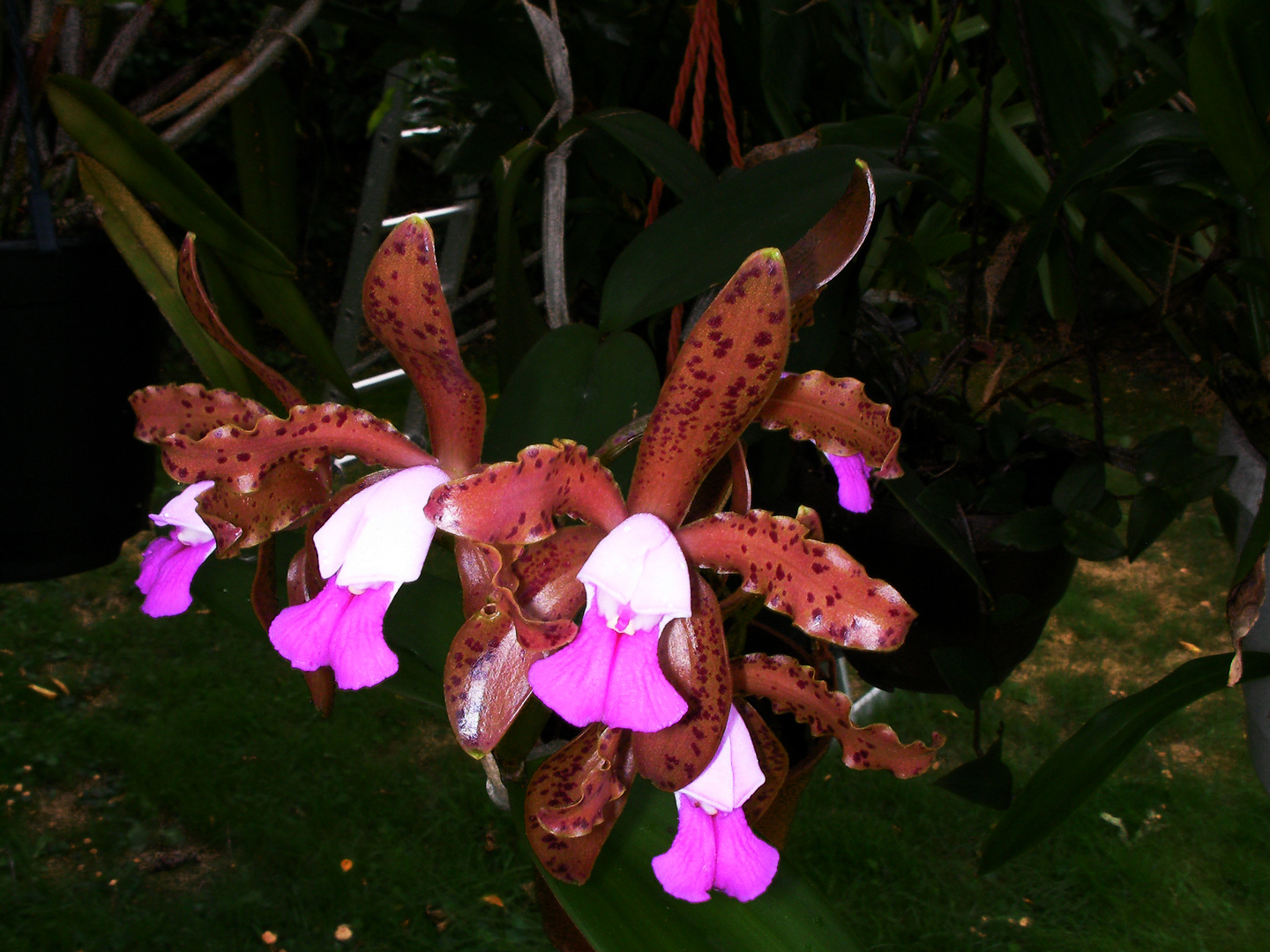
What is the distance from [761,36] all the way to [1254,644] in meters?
0.74

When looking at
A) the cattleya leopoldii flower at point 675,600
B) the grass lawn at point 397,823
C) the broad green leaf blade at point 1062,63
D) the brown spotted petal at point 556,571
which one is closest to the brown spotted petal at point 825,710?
the cattleya leopoldii flower at point 675,600

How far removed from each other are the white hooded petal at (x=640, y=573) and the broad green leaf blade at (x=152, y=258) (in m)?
0.43

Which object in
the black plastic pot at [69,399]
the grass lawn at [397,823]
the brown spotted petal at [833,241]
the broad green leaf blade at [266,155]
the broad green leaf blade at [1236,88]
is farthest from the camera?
the grass lawn at [397,823]

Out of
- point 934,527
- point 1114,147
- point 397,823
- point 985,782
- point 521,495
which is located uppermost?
point 1114,147

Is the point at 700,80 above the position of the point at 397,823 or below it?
above

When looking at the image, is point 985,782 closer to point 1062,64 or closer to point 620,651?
point 620,651

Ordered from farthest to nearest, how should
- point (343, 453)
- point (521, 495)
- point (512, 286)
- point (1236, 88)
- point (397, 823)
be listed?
point (397, 823)
point (512, 286)
point (1236, 88)
point (343, 453)
point (521, 495)

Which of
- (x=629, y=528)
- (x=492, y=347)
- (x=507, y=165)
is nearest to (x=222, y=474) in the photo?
(x=629, y=528)

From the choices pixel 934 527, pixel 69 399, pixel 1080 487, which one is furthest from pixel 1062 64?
pixel 69 399

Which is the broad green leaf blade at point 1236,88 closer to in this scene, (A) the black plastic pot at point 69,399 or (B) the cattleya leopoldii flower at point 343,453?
(B) the cattleya leopoldii flower at point 343,453

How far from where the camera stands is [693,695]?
398 mm

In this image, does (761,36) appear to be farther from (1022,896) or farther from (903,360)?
(1022,896)

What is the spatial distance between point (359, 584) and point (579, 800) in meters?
0.14

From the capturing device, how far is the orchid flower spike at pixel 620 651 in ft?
1.12
